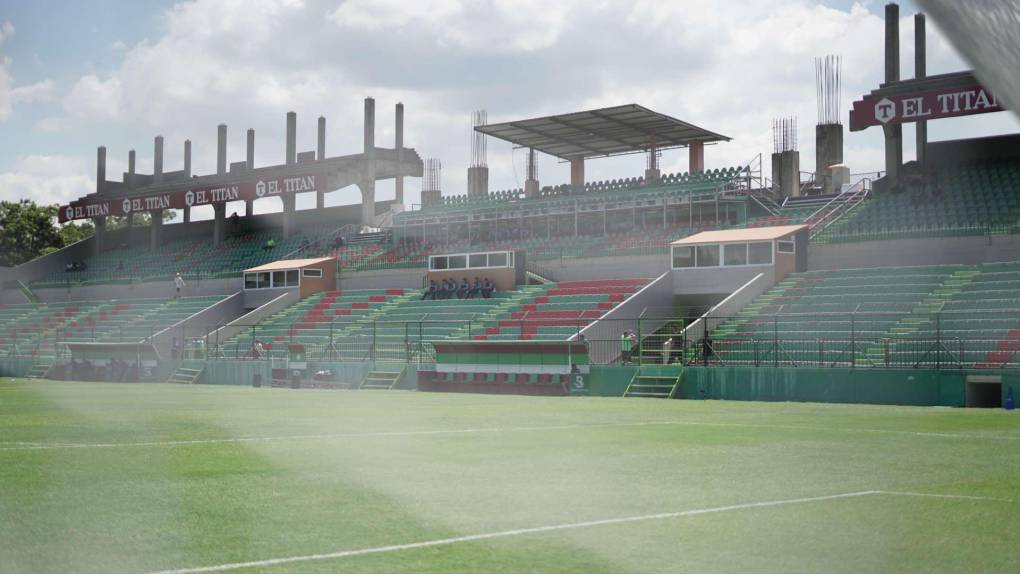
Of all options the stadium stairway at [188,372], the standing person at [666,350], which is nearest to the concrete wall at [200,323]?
the stadium stairway at [188,372]

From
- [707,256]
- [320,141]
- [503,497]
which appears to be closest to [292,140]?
[320,141]

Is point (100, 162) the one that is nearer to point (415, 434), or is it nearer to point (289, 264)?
point (415, 434)

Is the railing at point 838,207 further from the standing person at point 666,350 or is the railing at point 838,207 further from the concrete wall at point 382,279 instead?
the concrete wall at point 382,279

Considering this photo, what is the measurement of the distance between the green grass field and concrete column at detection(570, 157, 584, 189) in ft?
151

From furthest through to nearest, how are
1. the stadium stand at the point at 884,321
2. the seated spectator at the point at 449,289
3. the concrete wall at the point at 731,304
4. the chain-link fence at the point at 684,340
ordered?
the seated spectator at the point at 449,289 < the concrete wall at the point at 731,304 < the chain-link fence at the point at 684,340 < the stadium stand at the point at 884,321

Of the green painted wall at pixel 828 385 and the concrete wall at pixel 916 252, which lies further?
the concrete wall at pixel 916 252

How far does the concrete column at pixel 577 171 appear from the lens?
2515 inches

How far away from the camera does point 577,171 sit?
64312 millimetres

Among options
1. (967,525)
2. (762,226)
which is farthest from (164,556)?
(762,226)

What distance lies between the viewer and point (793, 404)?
27562 millimetres

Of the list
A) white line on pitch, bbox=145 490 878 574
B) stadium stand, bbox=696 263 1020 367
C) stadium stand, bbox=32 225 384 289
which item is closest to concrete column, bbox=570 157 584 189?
stadium stand, bbox=32 225 384 289

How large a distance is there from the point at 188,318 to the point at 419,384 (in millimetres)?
23909

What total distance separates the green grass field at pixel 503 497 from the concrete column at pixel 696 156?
43.4 metres

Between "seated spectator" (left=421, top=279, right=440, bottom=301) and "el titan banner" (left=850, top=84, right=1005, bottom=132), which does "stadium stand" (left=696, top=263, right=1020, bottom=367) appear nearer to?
"el titan banner" (left=850, top=84, right=1005, bottom=132)
